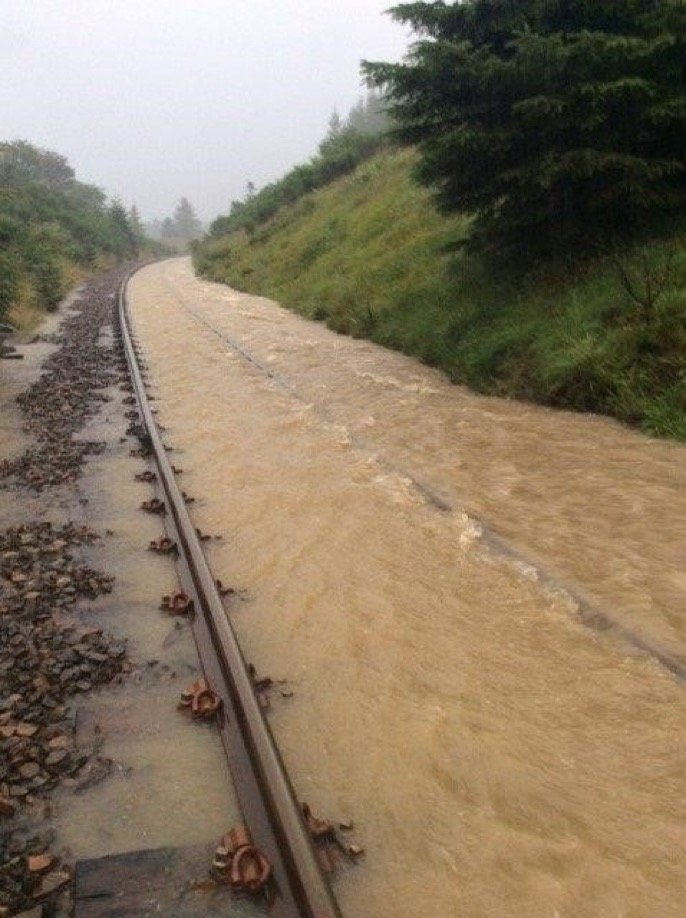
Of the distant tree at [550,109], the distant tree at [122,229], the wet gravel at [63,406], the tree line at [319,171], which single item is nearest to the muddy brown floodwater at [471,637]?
the wet gravel at [63,406]

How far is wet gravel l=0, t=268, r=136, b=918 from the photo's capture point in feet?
8.17

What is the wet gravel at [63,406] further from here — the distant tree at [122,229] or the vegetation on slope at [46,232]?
the distant tree at [122,229]

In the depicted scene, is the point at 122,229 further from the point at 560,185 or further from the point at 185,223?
the point at 185,223

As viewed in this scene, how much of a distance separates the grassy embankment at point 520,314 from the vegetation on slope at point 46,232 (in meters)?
6.38

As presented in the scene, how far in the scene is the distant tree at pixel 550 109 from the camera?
7945 millimetres

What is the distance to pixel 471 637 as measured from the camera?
3896 mm

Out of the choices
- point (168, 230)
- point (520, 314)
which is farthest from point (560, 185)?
point (168, 230)

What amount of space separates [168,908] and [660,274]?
300 inches

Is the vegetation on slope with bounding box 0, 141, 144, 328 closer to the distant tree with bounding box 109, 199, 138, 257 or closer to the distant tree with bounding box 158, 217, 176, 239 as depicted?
the distant tree with bounding box 109, 199, 138, 257

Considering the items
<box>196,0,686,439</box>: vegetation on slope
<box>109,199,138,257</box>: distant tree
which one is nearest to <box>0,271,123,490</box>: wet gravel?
<box>196,0,686,439</box>: vegetation on slope

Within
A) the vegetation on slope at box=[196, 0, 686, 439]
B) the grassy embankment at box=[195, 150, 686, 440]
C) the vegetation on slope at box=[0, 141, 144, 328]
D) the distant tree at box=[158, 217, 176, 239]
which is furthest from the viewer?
the distant tree at box=[158, 217, 176, 239]

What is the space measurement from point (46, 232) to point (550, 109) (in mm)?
32714

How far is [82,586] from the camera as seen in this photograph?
4434mm

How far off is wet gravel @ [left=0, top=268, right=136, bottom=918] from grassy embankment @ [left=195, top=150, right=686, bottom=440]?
198 inches
